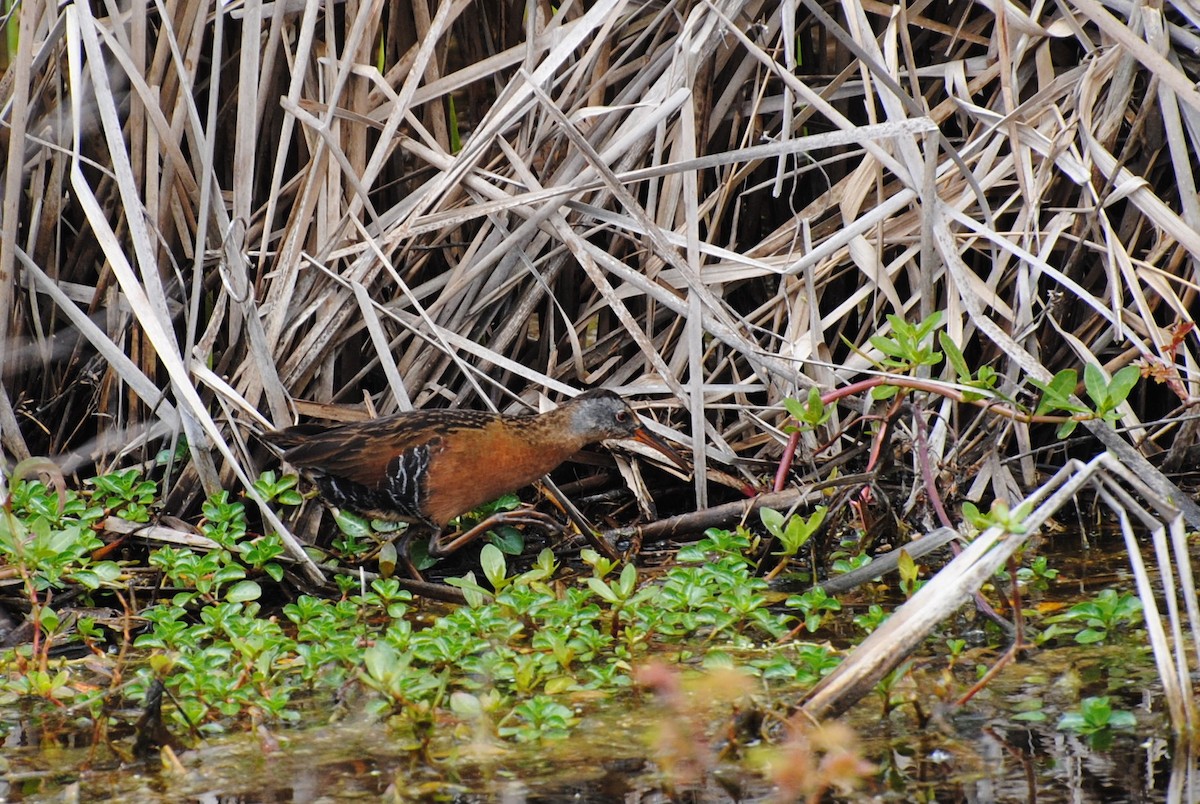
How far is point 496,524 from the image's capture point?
3996mm

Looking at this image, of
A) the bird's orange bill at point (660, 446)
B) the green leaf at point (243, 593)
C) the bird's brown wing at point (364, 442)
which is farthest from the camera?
the bird's orange bill at point (660, 446)

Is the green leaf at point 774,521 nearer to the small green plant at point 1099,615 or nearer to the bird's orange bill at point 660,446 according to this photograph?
the bird's orange bill at point 660,446

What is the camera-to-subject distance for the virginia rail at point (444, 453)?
3.87m

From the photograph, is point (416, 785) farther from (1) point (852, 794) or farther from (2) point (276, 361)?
(2) point (276, 361)

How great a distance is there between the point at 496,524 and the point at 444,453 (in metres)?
0.27

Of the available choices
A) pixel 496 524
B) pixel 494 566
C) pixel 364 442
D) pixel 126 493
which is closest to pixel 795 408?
pixel 494 566

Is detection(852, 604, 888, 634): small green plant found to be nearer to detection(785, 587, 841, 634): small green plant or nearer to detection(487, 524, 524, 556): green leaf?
detection(785, 587, 841, 634): small green plant

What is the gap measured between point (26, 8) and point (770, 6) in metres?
2.25

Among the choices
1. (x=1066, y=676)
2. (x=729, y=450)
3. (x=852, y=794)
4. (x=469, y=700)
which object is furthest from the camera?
(x=729, y=450)

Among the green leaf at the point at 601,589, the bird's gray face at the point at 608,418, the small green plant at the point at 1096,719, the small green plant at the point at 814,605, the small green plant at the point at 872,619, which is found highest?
the bird's gray face at the point at 608,418

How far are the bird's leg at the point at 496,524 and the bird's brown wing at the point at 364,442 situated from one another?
11.3 inches

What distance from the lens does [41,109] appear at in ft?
13.8

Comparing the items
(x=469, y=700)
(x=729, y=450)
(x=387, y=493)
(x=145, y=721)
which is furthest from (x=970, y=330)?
(x=145, y=721)

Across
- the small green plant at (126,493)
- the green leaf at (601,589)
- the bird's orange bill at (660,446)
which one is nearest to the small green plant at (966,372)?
the green leaf at (601,589)
